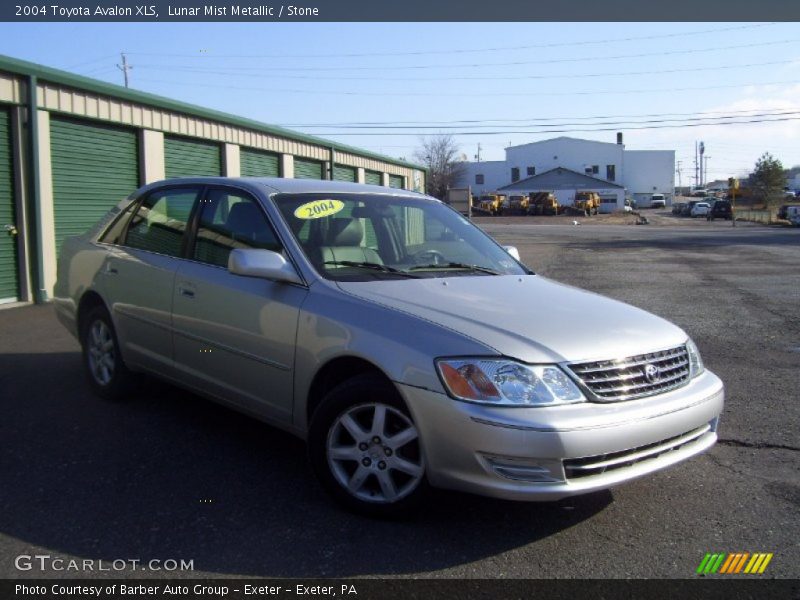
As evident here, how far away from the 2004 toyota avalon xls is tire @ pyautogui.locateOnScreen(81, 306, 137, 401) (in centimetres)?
6

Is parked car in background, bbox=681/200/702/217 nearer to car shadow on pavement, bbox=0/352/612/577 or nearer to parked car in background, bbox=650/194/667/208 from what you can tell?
parked car in background, bbox=650/194/667/208

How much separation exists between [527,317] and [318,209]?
63.6 inches

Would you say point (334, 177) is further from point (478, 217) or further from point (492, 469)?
point (478, 217)

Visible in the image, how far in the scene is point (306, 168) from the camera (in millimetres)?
20234

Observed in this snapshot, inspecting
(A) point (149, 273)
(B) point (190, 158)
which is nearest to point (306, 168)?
(B) point (190, 158)

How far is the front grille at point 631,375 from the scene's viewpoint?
134 inches

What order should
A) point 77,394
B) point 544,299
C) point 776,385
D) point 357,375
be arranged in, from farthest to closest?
point 776,385
point 77,394
point 544,299
point 357,375

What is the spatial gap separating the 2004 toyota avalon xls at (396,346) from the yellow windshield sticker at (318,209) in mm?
11

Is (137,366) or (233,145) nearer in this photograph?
(137,366)

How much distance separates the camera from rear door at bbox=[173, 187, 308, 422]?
413 cm

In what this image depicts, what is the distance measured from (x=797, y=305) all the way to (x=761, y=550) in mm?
9288

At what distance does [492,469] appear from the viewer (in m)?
3.29

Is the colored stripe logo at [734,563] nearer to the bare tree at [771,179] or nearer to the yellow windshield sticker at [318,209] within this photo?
the yellow windshield sticker at [318,209]

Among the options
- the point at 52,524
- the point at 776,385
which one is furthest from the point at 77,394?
the point at 776,385
